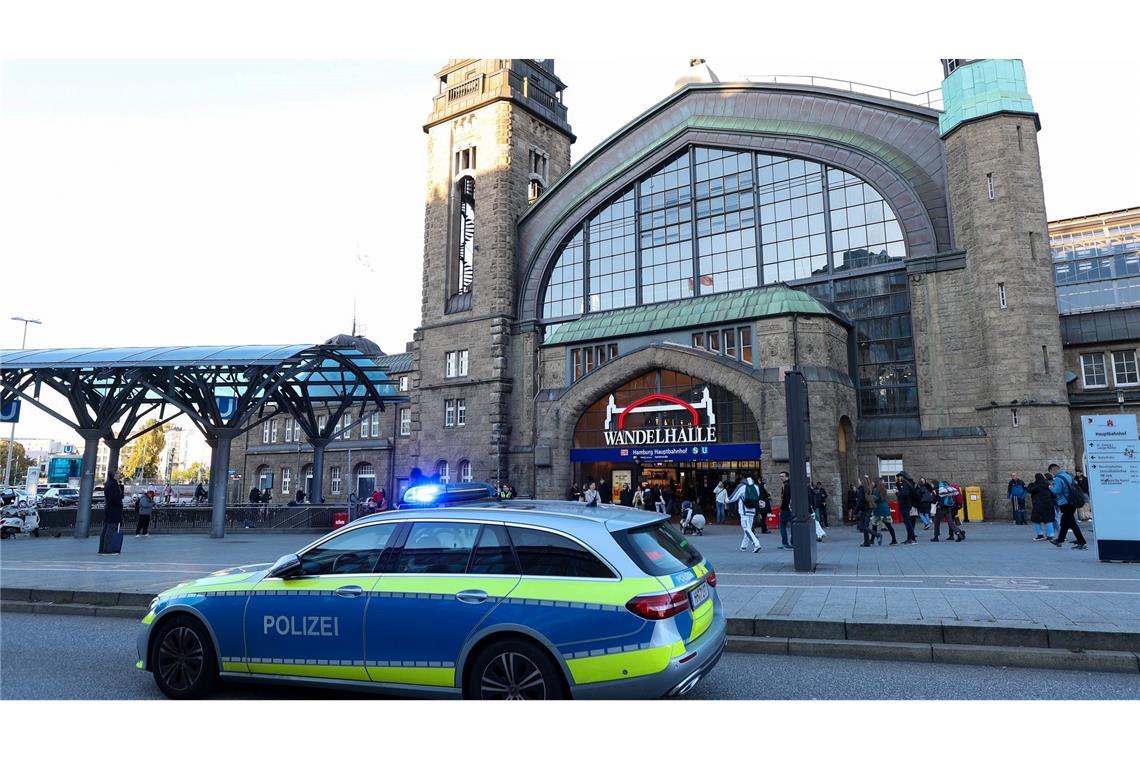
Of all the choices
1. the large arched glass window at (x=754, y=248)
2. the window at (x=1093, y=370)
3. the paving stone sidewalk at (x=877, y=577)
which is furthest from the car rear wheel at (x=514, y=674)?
the window at (x=1093, y=370)

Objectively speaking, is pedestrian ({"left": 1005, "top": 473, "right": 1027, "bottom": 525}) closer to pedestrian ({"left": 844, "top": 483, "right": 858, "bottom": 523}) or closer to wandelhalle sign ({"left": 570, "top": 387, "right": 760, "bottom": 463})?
pedestrian ({"left": 844, "top": 483, "right": 858, "bottom": 523})

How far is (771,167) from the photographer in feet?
107

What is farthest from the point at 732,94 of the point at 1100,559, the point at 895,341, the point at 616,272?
the point at 1100,559

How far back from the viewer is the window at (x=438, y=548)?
532 centimetres

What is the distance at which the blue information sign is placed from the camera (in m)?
27.5

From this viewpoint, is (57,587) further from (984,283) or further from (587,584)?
Result: (984,283)

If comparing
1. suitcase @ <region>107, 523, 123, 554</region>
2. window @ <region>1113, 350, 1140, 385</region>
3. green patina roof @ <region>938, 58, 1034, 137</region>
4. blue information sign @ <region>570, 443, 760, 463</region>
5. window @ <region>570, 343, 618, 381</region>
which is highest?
green patina roof @ <region>938, 58, 1034, 137</region>

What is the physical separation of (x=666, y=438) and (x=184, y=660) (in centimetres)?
2507

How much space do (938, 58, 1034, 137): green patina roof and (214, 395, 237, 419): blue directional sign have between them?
99.6ft

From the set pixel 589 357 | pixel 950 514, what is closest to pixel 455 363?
pixel 589 357

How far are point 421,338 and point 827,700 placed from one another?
3772cm

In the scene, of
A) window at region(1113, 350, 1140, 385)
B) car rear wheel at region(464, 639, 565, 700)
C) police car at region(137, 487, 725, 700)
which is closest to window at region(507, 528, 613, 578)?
police car at region(137, 487, 725, 700)

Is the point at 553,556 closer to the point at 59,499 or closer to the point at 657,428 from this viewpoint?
the point at 657,428

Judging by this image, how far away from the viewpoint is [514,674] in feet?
15.8
